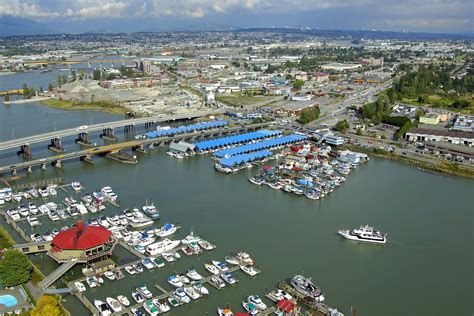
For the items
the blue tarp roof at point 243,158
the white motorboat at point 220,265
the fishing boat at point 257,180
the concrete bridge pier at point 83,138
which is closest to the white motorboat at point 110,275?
the white motorboat at point 220,265

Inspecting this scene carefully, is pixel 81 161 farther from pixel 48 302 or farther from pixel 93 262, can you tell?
pixel 48 302

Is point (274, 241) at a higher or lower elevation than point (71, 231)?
lower

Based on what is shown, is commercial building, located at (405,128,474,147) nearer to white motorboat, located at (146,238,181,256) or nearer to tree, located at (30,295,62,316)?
white motorboat, located at (146,238,181,256)

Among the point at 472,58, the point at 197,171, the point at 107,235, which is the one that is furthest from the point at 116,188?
the point at 472,58

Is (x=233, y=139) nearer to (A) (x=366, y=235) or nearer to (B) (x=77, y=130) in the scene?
(B) (x=77, y=130)

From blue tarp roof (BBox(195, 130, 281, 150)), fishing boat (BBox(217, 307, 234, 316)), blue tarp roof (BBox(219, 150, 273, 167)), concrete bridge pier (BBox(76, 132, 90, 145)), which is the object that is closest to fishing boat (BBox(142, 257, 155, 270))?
fishing boat (BBox(217, 307, 234, 316))

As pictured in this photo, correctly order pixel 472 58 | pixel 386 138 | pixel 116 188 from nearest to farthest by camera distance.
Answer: pixel 116 188, pixel 386 138, pixel 472 58
